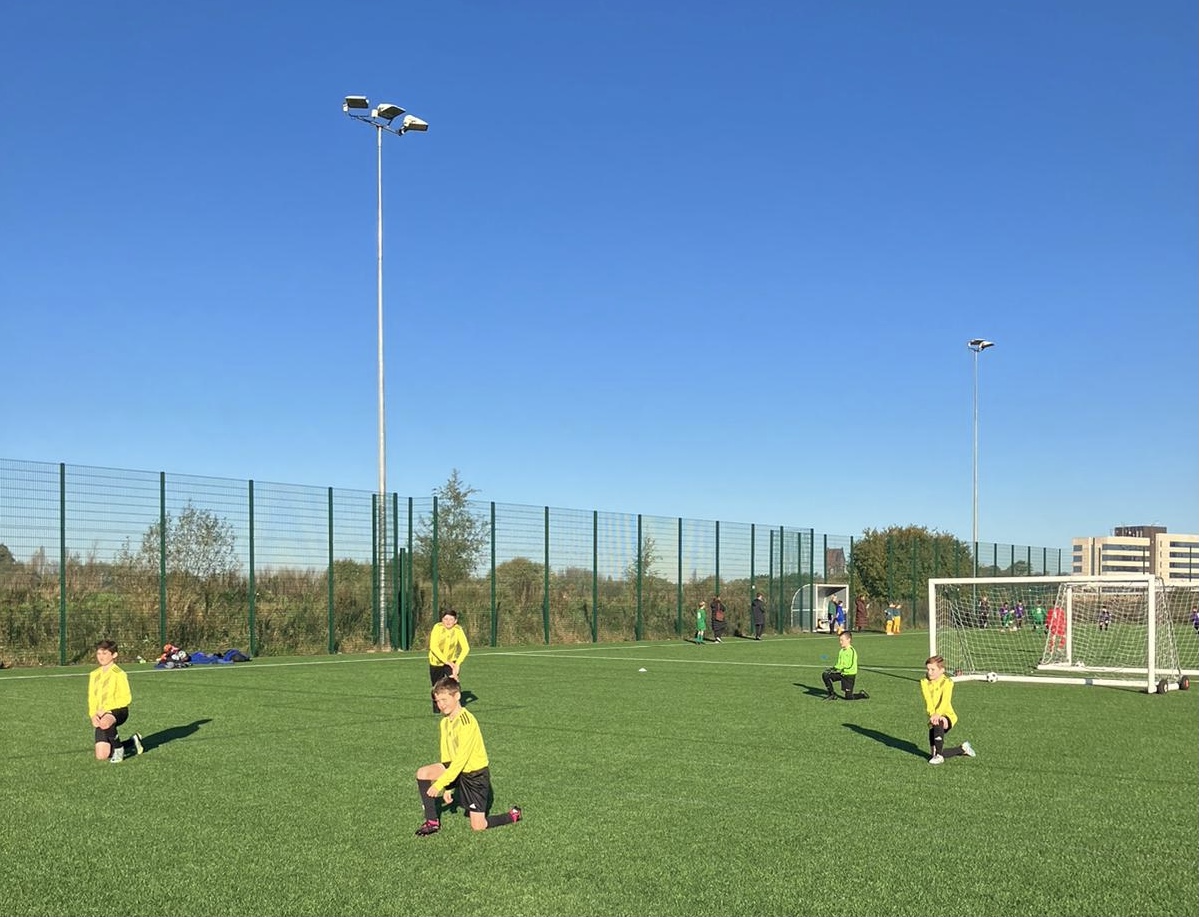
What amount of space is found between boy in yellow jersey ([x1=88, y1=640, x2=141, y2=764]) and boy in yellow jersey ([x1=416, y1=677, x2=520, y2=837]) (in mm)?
4556

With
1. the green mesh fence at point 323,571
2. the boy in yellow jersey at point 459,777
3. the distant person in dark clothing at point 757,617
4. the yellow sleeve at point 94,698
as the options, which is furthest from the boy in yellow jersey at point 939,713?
the distant person in dark clothing at point 757,617

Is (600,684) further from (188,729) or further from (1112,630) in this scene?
(1112,630)

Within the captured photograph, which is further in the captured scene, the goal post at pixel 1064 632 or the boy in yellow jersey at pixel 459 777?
the goal post at pixel 1064 632

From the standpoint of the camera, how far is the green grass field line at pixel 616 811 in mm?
A: 6988

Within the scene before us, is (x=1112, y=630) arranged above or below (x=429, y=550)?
below

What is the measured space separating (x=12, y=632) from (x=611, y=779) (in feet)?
58.6

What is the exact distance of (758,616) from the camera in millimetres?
42000

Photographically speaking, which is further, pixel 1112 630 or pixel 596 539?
pixel 596 539

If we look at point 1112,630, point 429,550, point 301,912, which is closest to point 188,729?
point 301,912

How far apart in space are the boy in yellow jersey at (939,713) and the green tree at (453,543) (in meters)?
22.3

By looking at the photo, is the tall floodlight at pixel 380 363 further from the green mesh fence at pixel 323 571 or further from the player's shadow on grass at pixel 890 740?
the player's shadow on grass at pixel 890 740

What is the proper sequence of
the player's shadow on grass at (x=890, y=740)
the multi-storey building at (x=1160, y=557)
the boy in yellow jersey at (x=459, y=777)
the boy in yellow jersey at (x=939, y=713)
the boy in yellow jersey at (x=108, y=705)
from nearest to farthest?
the boy in yellow jersey at (x=459, y=777) < the boy in yellow jersey at (x=108, y=705) < the boy in yellow jersey at (x=939, y=713) < the player's shadow on grass at (x=890, y=740) < the multi-storey building at (x=1160, y=557)

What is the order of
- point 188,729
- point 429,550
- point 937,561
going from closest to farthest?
1. point 188,729
2. point 429,550
3. point 937,561

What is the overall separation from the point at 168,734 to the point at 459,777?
20.9 ft
